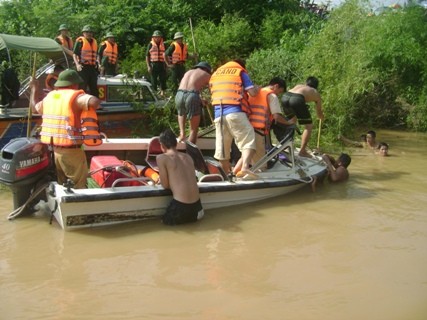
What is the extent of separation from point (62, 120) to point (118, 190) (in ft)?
3.19

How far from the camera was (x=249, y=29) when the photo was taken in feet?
52.0

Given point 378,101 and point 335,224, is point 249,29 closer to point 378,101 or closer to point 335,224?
point 378,101

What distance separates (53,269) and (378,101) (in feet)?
34.3

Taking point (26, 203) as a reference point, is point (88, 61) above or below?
above

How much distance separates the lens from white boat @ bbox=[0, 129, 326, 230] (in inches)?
234

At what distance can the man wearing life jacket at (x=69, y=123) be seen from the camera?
5992 mm

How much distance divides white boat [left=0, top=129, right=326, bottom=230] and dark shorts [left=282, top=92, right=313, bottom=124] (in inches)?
49.8

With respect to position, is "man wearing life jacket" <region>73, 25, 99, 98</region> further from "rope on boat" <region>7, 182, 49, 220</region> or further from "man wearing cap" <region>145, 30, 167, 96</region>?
"rope on boat" <region>7, 182, 49, 220</region>

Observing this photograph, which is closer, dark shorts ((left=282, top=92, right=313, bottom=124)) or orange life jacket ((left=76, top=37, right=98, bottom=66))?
dark shorts ((left=282, top=92, right=313, bottom=124))

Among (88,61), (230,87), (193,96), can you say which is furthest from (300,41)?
(230,87)

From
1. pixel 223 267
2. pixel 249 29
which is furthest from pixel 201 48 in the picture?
pixel 223 267

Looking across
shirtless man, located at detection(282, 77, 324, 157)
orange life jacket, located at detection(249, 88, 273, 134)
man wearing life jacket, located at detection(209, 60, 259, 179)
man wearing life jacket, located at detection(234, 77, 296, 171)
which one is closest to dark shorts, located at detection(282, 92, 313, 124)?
shirtless man, located at detection(282, 77, 324, 157)

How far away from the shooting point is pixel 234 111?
23.4 feet

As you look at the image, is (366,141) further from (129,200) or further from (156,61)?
(129,200)
